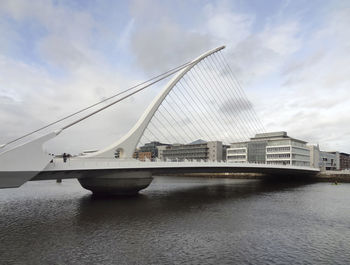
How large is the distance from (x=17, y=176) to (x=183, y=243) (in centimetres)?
1228

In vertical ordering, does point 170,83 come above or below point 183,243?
above

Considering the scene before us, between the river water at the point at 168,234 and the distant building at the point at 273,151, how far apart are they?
218 ft

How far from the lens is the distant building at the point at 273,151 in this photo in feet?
293

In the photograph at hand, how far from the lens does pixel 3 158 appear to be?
1816 centimetres

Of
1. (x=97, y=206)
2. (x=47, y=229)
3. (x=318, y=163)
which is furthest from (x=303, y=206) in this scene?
(x=318, y=163)

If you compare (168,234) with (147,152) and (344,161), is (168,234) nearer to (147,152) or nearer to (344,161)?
(147,152)

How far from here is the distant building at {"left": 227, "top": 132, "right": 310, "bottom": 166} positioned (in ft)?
293

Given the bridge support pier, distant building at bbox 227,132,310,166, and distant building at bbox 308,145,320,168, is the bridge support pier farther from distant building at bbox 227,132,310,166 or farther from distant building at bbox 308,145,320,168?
distant building at bbox 308,145,320,168

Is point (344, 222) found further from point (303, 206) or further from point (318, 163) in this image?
point (318, 163)

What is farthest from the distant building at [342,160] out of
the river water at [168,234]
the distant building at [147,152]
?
the river water at [168,234]

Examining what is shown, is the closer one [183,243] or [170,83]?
[183,243]

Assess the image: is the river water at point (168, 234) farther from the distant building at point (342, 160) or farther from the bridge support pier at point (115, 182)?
the distant building at point (342, 160)

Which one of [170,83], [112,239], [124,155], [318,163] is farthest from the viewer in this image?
[318,163]

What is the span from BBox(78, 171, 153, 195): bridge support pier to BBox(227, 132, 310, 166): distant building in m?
69.9
